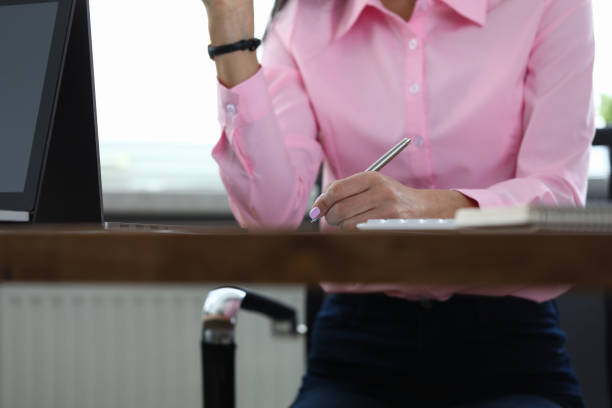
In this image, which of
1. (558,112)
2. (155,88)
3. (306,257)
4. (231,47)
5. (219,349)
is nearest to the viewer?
(306,257)

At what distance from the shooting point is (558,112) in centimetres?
97

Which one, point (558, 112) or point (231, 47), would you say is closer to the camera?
point (231, 47)

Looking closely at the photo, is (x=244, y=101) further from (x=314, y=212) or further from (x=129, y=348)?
(x=129, y=348)

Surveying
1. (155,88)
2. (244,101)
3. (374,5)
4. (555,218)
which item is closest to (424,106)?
(374,5)

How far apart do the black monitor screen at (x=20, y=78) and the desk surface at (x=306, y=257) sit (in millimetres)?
459

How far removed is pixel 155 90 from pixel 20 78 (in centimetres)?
133

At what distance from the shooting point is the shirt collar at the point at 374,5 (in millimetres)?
1032

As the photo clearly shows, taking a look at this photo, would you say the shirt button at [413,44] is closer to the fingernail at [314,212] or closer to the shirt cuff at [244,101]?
the shirt cuff at [244,101]

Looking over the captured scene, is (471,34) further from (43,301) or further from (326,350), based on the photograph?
(43,301)

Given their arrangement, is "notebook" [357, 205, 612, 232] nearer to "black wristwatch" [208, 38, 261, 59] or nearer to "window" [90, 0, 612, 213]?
"black wristwatch" [208, 38, 261, 59]

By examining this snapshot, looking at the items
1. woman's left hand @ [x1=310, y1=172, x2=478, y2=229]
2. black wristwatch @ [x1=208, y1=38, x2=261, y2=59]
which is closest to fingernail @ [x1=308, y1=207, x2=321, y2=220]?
woman's left hand @ [x1=310, y1=172, x2=478, y2=229]

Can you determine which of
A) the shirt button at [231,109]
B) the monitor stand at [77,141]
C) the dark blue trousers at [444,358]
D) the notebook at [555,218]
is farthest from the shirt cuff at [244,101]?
the notebook at [555,218]

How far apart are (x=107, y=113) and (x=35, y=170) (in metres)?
1.43

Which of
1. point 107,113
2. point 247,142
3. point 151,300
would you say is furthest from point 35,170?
point 107,113
